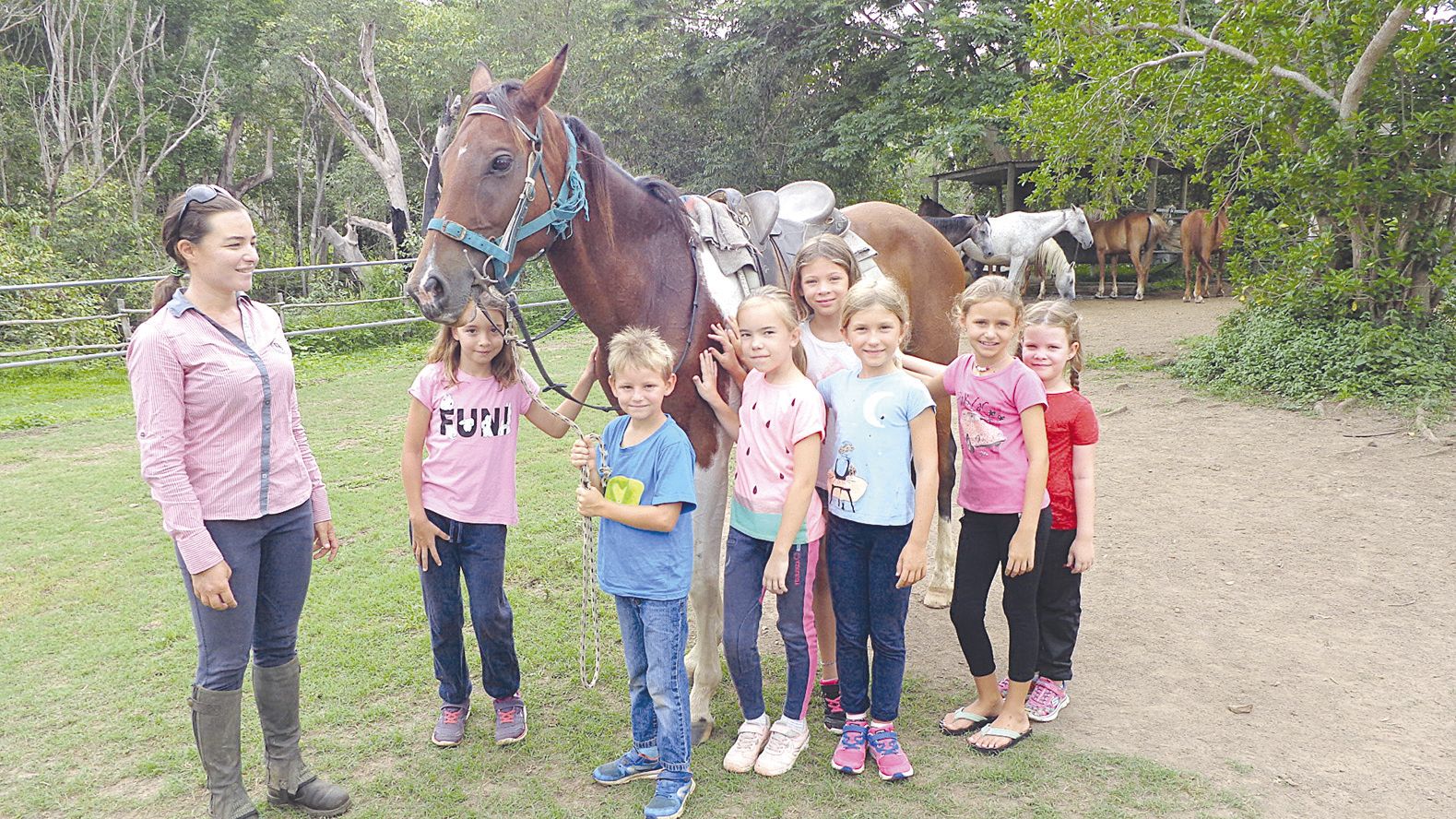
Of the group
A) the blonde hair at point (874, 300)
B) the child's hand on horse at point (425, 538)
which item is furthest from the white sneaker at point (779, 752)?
the blonde hair at point (874, 300)

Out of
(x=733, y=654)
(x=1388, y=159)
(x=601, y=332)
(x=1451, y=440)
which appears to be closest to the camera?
(x=733, y=654)

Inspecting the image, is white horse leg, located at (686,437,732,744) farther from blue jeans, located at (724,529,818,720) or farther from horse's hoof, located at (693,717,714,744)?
blue jeans, located at (724,529,818,720)

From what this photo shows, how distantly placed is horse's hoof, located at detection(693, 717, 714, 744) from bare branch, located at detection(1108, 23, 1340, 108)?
7.09m

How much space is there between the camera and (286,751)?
2.53 metres

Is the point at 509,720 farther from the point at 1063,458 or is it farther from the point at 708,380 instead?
the point at 1063,458

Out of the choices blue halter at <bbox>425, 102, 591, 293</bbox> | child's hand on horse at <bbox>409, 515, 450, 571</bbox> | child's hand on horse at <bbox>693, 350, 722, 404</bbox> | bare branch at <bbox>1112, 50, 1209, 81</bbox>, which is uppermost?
bare branch at <bbox>1112, 50, 1209, 81</bbox>

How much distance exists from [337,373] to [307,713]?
337 inches

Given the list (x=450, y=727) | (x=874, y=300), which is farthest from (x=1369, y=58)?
(x=450, y=727)

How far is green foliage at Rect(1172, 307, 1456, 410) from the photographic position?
682 centimetres

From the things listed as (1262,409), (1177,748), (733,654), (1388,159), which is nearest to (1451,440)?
(1262,409)

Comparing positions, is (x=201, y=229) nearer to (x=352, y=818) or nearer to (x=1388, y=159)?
(x=352, y=818)

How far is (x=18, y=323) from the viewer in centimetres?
1018

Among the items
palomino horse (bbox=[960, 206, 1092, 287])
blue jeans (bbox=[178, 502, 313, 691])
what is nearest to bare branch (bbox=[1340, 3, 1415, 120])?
palomino horse (bbox=[960, 206, 1092, 287])

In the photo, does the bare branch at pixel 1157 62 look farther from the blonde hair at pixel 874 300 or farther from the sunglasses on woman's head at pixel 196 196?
the sunglasses on woman's head at pixel 196 196
